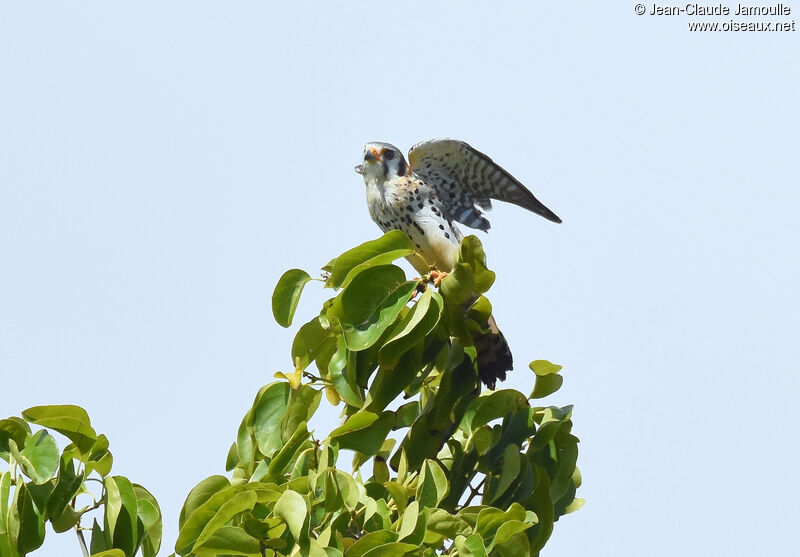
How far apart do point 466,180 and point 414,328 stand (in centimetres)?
191

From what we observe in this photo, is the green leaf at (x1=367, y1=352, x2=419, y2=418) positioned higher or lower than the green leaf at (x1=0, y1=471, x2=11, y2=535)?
higher

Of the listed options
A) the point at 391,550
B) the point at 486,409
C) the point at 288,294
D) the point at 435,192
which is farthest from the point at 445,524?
the point at 435,192

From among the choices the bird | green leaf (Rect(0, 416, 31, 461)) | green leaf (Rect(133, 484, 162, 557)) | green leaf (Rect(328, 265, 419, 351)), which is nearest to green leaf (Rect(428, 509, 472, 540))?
green leaf (Rect(328, 265, 419, 351))

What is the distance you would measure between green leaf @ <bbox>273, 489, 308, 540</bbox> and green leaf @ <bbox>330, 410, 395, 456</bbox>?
0.44 m

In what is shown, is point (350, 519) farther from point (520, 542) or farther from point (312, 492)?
point (520, 542)

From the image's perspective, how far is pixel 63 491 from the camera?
2730 millimetres

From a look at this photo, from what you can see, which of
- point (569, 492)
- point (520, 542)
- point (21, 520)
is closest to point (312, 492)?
point (520, 542)

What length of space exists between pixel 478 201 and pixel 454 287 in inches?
68.9

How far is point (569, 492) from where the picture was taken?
11.3 ft

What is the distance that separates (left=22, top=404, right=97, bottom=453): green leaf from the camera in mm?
2814

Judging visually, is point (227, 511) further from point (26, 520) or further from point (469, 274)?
point (469, 274)

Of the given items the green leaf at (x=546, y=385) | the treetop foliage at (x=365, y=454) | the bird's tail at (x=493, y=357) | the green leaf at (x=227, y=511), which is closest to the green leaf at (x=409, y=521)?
the treetop foliage at (x=365, y=454)

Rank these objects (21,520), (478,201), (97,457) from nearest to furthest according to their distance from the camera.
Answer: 1. (21,520)
2. (97,457)
3. (478,201)

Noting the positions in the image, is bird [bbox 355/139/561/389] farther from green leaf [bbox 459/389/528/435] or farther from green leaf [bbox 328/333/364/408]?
green leaf [bbox 328/333/364/408]
